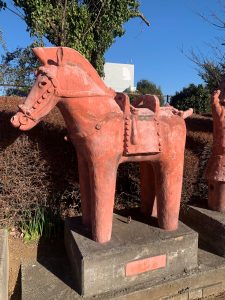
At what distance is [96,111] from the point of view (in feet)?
6.95

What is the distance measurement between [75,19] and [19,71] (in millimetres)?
3522

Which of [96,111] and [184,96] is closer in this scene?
[96,111]

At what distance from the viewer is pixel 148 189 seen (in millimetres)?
2914

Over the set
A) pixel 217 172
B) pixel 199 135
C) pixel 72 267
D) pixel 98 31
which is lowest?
pixel 72 267

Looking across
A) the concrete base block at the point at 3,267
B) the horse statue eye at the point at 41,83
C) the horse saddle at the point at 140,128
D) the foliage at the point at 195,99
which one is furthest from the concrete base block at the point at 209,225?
the foliage at the point at 195,99

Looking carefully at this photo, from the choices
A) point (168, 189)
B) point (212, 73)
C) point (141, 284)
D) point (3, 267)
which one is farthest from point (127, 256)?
point (212, 73)

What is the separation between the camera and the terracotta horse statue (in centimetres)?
196

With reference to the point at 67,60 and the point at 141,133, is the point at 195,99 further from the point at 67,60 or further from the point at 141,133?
the point at 67,60

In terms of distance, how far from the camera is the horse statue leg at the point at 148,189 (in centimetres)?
289

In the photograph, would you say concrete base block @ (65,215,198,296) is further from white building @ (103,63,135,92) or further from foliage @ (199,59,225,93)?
white building @ (103,63,135,92)

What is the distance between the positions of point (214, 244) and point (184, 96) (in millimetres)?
10152

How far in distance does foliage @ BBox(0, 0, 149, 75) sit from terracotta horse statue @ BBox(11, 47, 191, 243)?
15.7ft

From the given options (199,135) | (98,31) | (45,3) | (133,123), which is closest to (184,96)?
(98,31)

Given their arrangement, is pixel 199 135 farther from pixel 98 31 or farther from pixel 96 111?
pixel 98 31
